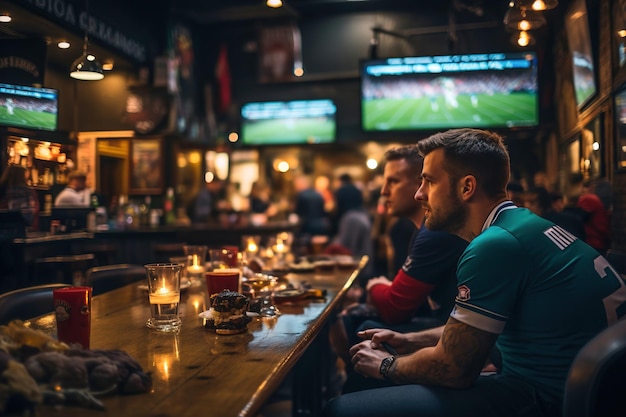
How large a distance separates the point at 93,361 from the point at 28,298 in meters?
1.28

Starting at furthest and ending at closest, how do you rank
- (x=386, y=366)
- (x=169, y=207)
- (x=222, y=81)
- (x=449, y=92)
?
(x=222, y=81)
(x=169, y=207)
(x=449, y=92)
(x=386, y=366)

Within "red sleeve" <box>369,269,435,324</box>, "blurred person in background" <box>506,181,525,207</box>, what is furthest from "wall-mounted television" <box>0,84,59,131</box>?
"blurred person in background" <box>506,181,525,207</box>

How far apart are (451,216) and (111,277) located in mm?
A: 2055

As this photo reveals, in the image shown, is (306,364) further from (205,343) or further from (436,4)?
(436,4)

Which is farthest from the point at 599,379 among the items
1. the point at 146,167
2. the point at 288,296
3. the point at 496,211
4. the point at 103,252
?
the point at 146,167

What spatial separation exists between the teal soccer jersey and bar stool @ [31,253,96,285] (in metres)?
2.63

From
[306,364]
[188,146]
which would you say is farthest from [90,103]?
[188,146]

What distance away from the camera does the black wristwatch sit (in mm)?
1809

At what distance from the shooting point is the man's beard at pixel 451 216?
76.0 inches

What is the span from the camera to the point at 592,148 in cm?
390

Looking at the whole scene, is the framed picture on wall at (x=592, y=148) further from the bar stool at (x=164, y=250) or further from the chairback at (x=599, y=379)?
the bar stool at (x=164, y=250)

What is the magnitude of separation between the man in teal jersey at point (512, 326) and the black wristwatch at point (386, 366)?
3 cm

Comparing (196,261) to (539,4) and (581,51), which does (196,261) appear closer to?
(539,4)

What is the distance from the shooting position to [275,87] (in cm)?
979
